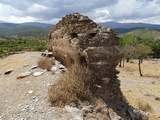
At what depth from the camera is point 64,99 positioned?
38.1ft

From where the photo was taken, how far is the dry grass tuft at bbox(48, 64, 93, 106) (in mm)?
11648

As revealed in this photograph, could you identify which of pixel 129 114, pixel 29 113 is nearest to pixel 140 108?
pixel 129 114

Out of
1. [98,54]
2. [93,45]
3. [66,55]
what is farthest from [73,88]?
[66,55]

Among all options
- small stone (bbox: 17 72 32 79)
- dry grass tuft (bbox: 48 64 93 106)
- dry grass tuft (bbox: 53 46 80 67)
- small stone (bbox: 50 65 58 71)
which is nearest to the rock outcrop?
dry grass tuft (bbox: 53 46 80 67)

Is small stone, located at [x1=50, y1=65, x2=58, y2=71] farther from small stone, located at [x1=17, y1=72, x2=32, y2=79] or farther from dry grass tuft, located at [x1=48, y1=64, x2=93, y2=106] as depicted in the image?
dry grass tuft, located at [x1=48, y1=64, x2=93, y2=106]

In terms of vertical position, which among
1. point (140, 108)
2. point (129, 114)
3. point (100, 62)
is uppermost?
point (100, 62)

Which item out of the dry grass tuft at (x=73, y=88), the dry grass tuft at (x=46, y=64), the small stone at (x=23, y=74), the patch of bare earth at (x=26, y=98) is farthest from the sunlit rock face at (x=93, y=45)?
the small stone at (x=23, y=74)

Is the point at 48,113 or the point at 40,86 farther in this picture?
the point at 40,86

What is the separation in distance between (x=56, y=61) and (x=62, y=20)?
3.02 metres

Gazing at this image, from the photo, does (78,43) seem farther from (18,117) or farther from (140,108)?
(140,108)

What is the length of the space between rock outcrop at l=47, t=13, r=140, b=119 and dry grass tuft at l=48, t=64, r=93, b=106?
649 millimetres

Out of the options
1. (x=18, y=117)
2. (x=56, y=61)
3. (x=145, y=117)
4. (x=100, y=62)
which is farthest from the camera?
(x=56, y=61)

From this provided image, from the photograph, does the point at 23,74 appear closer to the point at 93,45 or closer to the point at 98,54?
the point at 93,45

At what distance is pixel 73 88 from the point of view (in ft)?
39.2
